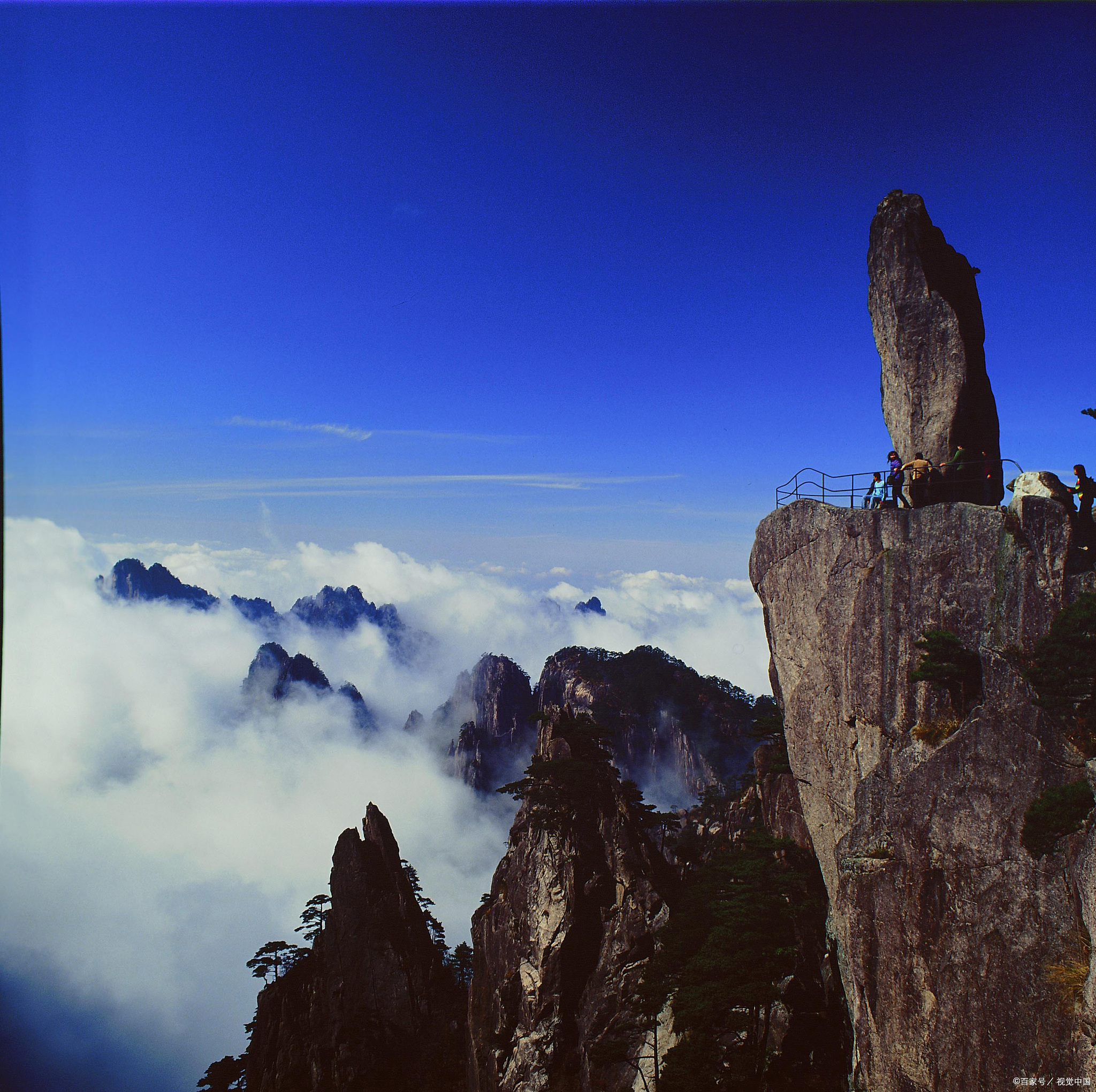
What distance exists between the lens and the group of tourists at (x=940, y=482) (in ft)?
75.8

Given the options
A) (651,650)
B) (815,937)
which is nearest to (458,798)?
(651,650)

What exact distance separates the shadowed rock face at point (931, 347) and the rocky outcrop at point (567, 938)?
82.1ft

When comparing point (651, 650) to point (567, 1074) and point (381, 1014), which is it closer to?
point (381, 1014)

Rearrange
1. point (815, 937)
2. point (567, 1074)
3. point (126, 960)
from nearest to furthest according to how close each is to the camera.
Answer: point (815, 937)
point (567, 1074)
point (126, 960)

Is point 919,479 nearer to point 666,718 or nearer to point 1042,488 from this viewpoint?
point 1042,488

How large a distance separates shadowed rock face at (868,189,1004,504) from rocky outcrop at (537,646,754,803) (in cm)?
9270

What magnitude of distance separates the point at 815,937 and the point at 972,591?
16.8 m

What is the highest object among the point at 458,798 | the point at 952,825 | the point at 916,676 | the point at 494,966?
the point at 916,676

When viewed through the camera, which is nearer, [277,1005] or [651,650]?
[277,1005]

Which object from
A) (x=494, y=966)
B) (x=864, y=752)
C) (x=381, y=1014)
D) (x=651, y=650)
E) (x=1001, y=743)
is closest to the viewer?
(x=1001, y=743)

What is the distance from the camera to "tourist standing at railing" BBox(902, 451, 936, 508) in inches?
909

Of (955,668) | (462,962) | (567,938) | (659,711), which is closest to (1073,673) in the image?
(955,668)

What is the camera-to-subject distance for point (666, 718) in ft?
397

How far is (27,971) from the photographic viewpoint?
13062 centimetres
